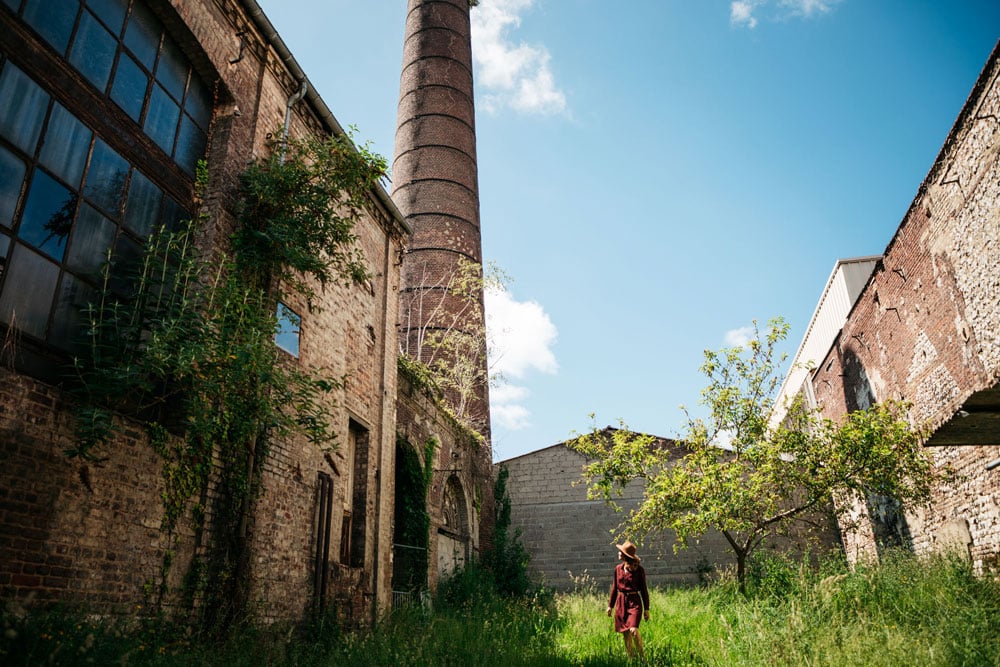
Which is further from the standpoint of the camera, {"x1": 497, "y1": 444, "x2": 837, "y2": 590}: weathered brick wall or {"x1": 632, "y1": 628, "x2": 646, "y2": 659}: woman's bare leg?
{"x1": 497, "y1": 444, "x2": 837, "y2": 590}: weathered brick wall

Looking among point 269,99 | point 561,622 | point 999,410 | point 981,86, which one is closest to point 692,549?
point 561,622

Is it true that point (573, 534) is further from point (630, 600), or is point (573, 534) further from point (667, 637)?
point (630, 600)

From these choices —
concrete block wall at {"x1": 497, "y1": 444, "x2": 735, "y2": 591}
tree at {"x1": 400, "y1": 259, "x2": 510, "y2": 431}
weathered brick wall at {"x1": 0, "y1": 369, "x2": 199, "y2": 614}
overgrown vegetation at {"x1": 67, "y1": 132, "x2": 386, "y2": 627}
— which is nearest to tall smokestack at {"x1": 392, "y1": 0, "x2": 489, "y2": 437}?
tree at {"x1": 400, "y1": 259, "x2": 510, "y2": 431}

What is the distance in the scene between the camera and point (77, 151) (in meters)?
4.66

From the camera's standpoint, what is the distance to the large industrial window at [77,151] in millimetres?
4141

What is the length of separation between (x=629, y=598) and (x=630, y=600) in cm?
2

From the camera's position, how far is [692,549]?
603 inches

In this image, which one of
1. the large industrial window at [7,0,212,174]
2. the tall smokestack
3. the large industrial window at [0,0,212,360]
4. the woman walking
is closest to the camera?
the large industrial window at [0,0,212,360]

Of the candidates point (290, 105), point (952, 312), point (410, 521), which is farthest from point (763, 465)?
point (290, 105)

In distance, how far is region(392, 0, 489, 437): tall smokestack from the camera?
16094 mm

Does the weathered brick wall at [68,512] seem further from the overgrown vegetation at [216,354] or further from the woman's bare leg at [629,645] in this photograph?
the woman's bare leg at [629,645]

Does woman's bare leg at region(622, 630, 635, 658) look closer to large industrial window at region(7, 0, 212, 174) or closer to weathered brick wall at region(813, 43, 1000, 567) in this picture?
weathered brick wall at region(813, 43, 1000, 567)

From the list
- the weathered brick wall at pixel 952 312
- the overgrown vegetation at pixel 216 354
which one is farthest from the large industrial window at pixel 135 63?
the weathered brick wall at pixel 952 312

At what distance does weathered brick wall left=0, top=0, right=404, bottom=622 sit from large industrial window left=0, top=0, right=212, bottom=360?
1.42 feet
